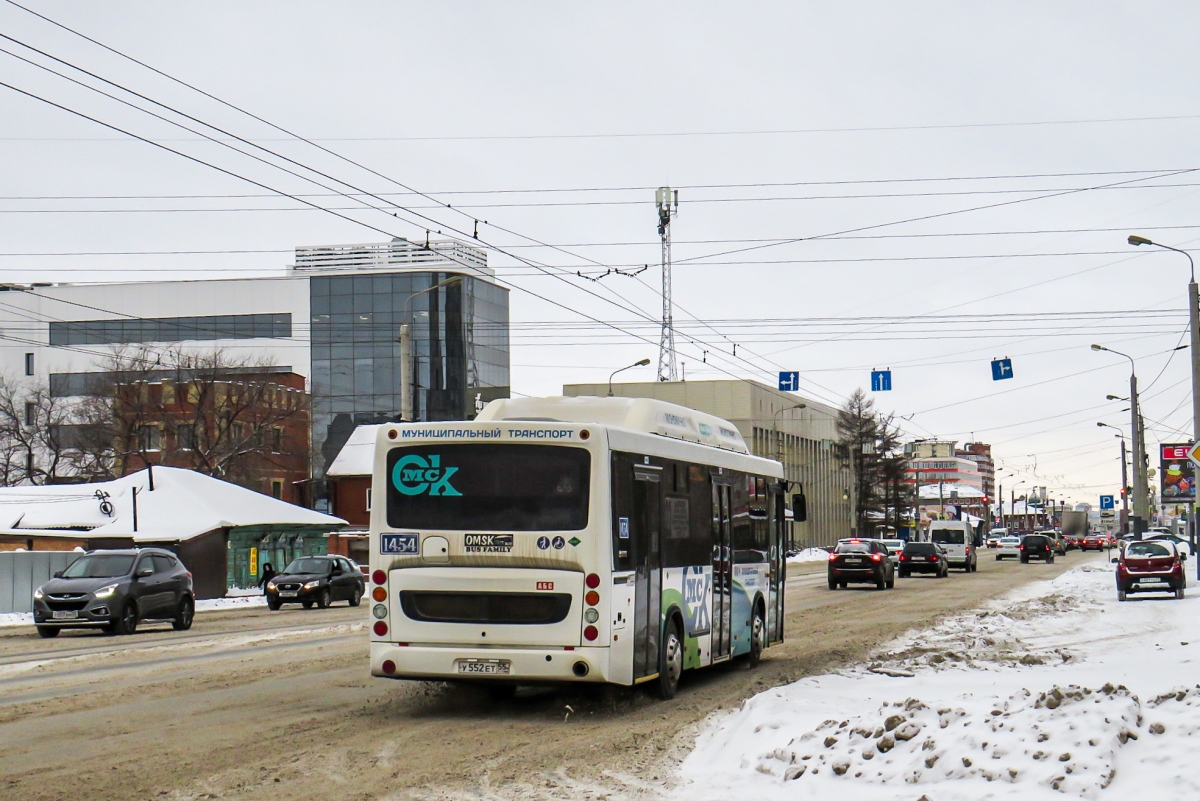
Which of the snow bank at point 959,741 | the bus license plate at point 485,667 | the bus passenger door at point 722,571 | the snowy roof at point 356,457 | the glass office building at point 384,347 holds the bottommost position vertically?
the snow bank at point 959,741

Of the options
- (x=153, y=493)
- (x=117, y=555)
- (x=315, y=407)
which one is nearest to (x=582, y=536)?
(x=117, y=555)

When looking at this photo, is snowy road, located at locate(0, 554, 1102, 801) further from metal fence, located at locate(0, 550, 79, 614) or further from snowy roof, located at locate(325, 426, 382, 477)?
snowy roof, located at locate(325, 426, 382, 477)

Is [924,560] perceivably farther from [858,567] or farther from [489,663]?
[489,663]

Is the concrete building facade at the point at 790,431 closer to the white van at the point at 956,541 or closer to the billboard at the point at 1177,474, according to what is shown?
the billboard at the point at 1177,474

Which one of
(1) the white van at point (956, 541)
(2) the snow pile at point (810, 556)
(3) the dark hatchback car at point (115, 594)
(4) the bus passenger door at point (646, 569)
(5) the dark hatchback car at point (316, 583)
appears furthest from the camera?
(2) the snow pile at point (810, 556)

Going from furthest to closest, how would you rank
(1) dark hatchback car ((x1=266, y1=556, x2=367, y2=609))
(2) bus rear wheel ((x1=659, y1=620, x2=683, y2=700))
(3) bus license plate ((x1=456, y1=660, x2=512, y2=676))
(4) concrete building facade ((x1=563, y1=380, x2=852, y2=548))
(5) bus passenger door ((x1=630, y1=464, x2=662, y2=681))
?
(4) concrete building facade ((x1=563, y1=380, x2=852, y2=548))
(1) dark hatchback car ((x1=266, y1=556, x2=367, y2=609))
(2) bus rear wheel ((x1=659, y1=620, x2=683, y2=700))
(5) bus passenger door ((x1=630, y1=464, x2=662, y2=681))
(3) bus license plate ((x1=456, y1=660, x2=512, y2=676))

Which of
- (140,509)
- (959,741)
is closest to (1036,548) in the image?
(140,509)

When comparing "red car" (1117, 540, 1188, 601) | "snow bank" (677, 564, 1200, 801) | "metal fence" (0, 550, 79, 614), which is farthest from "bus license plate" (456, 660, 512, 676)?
"metal fence" (0, 550, 79, 614)

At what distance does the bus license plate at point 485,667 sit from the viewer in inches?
496

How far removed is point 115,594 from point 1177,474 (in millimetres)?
60339

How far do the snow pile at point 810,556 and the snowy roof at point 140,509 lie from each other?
149 ft

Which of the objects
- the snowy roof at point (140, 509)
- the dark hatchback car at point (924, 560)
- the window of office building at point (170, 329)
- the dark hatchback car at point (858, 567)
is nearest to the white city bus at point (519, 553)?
the dark hatchback car at point (858, 567)

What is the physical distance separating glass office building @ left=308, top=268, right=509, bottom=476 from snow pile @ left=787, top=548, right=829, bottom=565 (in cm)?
2244

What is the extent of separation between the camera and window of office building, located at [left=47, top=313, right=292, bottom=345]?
93688 millimetres
